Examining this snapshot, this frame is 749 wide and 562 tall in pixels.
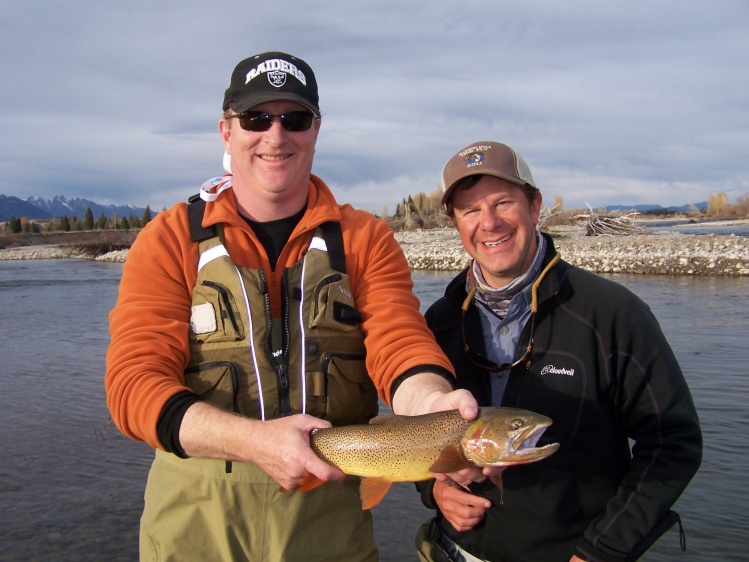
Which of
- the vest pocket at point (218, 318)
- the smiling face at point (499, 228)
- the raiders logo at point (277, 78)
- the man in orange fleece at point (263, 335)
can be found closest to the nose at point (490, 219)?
the smiling face at point (499, 228)

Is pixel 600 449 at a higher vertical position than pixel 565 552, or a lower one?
higher

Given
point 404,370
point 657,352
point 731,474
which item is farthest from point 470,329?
point 731,474

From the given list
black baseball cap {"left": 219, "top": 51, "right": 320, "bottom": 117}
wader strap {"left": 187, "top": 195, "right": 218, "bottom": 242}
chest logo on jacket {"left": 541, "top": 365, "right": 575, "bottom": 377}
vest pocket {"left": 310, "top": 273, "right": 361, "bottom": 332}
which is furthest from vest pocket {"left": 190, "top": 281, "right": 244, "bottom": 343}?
chest logo on jacket {"left": 541, "top": 365, "right": 575, "bottom": 377}

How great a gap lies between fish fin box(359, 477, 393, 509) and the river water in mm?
3089

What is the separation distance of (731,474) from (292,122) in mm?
6286

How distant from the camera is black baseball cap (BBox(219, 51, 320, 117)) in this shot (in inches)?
121

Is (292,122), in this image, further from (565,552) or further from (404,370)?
(565,552)

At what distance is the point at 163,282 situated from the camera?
3025 millimetres

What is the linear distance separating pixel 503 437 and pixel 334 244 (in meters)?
A: 1.26

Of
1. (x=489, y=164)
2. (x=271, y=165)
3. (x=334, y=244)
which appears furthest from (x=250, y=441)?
(x=489, y=164)

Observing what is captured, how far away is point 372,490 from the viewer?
3.05 metres

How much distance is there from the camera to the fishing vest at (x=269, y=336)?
3020 mm

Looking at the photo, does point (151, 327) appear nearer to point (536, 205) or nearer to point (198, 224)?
point (198, 224)

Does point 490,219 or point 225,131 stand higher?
point 225,131
